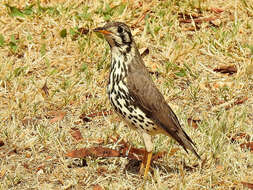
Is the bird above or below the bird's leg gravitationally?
above

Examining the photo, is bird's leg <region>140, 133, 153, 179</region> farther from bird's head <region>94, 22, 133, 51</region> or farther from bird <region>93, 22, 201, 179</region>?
bird's head <region>94, 22, 133, 51</region>

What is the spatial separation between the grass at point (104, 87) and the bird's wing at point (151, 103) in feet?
1.10

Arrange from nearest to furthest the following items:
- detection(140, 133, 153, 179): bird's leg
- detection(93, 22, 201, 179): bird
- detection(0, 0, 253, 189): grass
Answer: detection(93, 22, 201, 179): bird, detection(140, 133, 153, 179): bird's leg, detection(0, 0, 253, 189): grass

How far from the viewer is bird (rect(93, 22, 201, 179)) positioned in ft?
14.3

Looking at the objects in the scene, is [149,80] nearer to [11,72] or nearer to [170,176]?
[170,176]

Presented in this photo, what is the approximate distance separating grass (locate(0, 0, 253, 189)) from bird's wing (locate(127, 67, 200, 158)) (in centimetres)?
34

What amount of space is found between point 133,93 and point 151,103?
20 centimetres

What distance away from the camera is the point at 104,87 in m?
6.01

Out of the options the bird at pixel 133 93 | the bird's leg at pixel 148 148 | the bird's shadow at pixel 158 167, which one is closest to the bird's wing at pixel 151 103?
the bird at pixel 133 93

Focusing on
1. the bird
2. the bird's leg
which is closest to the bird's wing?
the bird

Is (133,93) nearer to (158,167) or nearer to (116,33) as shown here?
(116,33)

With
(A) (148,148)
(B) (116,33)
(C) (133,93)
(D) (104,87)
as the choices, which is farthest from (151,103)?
(D) (104,87)

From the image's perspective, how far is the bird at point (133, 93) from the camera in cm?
437

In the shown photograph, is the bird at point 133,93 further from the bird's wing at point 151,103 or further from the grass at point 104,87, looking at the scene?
the grass at point 104,87
